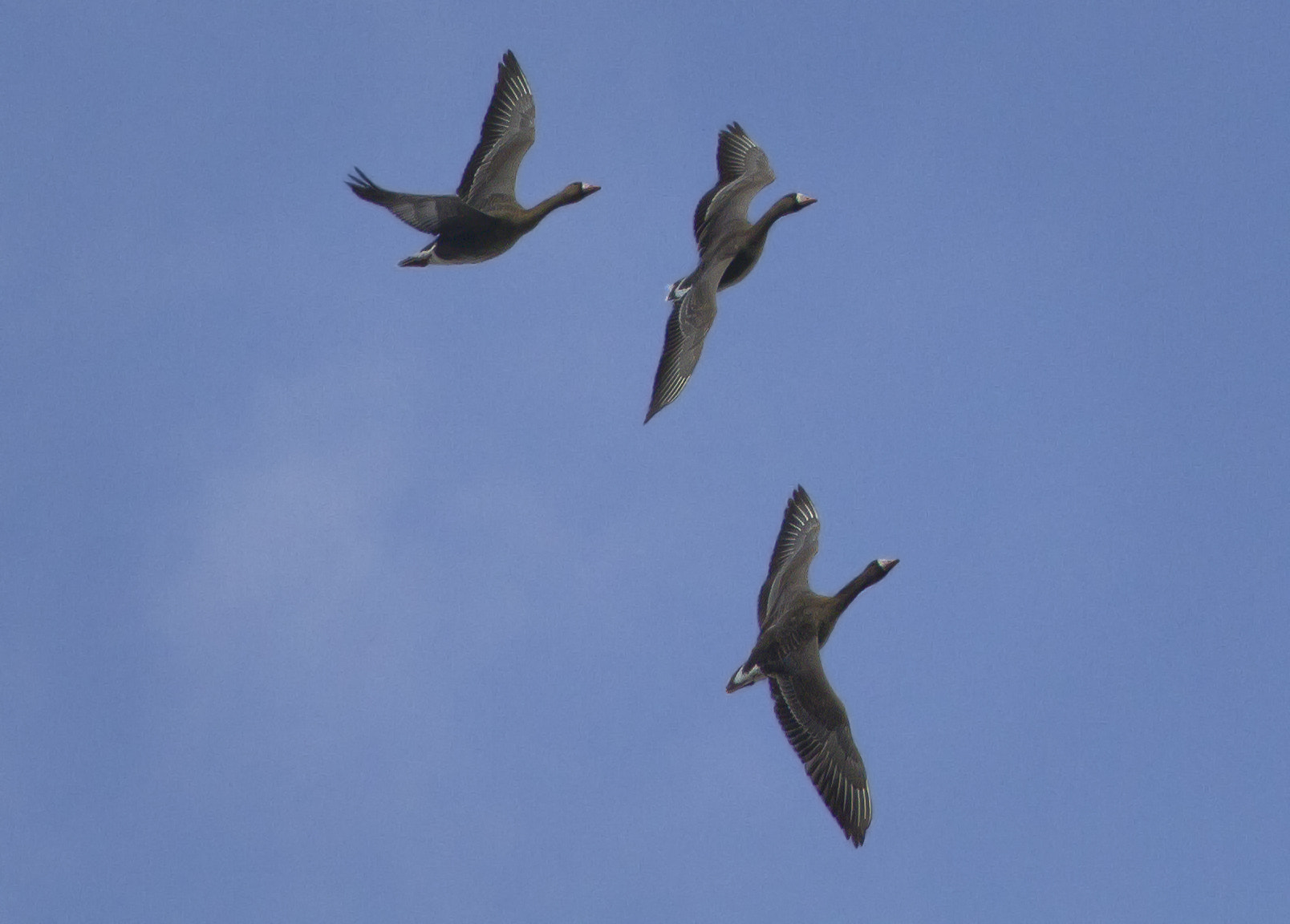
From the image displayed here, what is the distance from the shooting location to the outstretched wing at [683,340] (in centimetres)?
2495

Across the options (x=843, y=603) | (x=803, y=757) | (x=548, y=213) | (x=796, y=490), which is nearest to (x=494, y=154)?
(x=548, y=213)

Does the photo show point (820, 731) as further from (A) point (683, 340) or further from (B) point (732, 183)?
(B) point (732, 183)

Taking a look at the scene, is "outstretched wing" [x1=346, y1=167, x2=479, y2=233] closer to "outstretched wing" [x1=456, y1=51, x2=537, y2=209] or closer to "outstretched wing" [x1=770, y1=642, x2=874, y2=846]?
"outstretched wing" [x1=456, y1=51, x2=537, y2=209]

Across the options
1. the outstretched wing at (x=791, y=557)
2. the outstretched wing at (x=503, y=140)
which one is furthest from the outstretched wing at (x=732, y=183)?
the outstretched wing at (x=791, y=557)

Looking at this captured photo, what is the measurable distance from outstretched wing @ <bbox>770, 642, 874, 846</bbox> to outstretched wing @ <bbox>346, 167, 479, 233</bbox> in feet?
26.7

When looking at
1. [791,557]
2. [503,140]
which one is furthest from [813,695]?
[503,140]

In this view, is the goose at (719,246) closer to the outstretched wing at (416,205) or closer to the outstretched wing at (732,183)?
the outstretched wing at (732,183)

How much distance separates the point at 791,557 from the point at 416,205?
299 inches

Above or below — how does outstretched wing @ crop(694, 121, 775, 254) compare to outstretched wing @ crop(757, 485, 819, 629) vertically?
above

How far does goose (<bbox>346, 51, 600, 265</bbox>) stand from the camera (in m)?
24.0

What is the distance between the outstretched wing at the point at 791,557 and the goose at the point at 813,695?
4.7 inches

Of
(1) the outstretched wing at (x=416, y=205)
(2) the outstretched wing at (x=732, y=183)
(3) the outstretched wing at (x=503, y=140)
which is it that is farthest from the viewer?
(2) the outstretched wing at (x=732, y=183)

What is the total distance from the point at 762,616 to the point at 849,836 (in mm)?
3547

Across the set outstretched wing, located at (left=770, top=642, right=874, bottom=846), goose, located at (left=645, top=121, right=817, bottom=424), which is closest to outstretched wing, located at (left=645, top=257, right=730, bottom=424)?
goose, located at (left=645, top=121, right=817, bottom=424)
